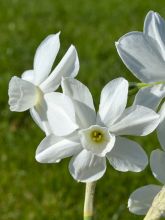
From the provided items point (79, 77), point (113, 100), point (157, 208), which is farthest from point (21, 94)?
point (79, 77)

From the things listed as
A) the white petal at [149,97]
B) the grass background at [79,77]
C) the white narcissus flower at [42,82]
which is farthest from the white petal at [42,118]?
the grass background at [79,77]

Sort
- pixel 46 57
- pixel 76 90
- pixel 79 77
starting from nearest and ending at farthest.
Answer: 1. pixel 76 90
2. pixel 46 57
3. pixel 79 77

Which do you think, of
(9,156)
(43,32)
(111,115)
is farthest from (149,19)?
(43,32)

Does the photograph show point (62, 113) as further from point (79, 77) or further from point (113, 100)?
point (79, 77)

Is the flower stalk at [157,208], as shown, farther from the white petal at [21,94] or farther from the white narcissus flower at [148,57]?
the white petal at [21,94]

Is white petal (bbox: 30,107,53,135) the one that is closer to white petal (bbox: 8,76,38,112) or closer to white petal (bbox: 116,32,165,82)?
white petal (bbox: 8,76,38,112)

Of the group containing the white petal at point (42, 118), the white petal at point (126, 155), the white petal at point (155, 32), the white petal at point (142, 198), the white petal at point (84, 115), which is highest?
the white petal at point (155, 32)

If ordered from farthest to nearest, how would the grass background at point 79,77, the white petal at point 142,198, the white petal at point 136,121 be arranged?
the grass background at point 79,77, the white petal at point 142,198, the white petal at point 136,121
